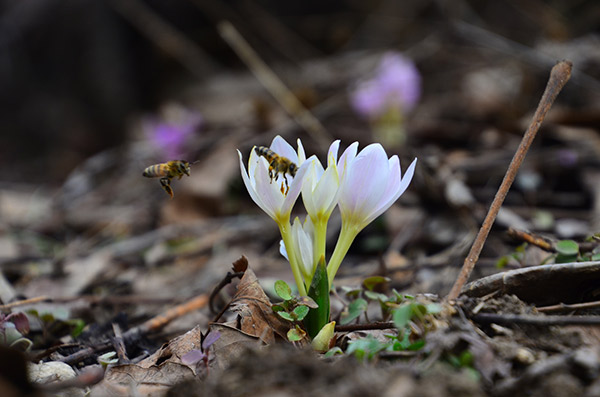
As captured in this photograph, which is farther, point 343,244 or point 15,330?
point 15,330

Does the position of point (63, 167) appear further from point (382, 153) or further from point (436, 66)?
point (382, 153)

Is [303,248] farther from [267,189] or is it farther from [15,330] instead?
[15,330]

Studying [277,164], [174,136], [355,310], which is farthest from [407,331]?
[174,136]

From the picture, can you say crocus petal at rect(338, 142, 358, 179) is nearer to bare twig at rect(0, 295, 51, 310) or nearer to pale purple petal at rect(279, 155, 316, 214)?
pale purple petal at rect(279, 155, 316, 214)

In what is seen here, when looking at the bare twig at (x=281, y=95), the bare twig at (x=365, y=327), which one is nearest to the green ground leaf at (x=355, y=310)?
the bare twig at (x=365, y=327)

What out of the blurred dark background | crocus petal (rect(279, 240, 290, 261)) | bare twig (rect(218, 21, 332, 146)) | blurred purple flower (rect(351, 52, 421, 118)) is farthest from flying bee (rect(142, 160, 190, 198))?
the blurred dark background

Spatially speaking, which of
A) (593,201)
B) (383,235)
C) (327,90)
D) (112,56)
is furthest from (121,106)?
(593,201)
